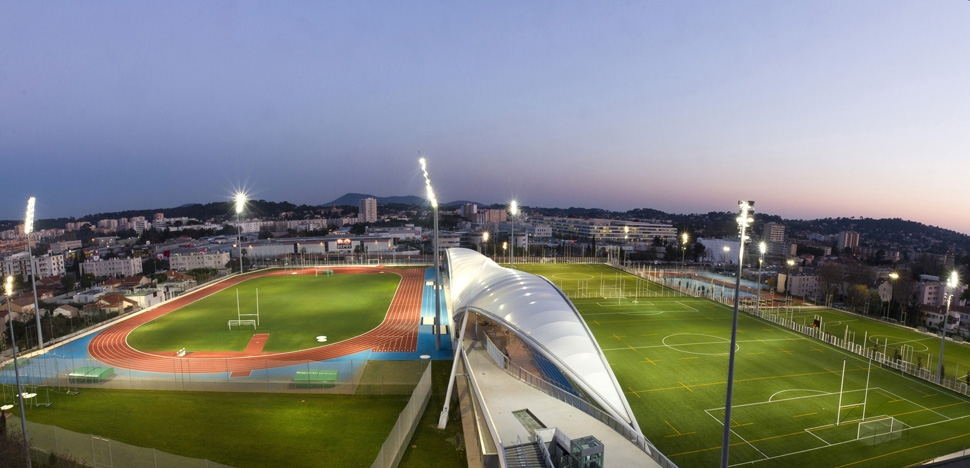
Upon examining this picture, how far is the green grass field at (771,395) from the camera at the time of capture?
1486cm

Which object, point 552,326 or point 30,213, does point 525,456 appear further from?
point 30,213

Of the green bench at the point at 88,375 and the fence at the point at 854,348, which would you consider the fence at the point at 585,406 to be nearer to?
the green bench at the point at 88,375

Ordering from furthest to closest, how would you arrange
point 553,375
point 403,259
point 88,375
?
point 403,259 < point 88,375 < point 553,375

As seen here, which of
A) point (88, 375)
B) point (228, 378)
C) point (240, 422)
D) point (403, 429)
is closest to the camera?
point (403, 429)

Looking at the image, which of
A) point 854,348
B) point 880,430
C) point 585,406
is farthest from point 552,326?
point 854,348

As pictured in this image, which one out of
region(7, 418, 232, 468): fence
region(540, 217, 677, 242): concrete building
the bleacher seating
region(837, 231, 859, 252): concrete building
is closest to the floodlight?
region(7, 418, 232, 468): fence

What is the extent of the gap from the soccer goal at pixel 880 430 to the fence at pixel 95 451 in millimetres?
21066

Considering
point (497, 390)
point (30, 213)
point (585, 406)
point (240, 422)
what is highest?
point (30, 213)

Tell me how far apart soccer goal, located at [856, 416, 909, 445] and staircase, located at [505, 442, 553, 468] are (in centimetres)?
1248

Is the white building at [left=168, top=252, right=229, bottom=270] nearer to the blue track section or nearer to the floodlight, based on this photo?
the blue track section

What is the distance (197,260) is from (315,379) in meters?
68.4

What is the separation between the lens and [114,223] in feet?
520

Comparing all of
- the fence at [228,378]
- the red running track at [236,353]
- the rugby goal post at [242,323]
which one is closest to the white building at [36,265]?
the red running track at [236,353]

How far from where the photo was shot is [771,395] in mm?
19344
